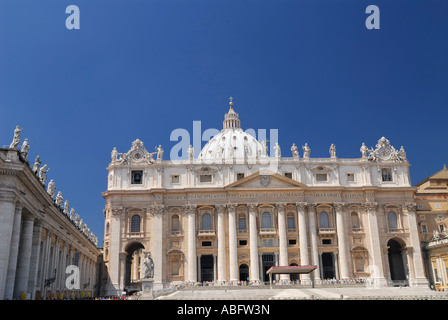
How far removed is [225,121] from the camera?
126188 mm

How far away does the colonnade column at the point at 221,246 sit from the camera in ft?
222

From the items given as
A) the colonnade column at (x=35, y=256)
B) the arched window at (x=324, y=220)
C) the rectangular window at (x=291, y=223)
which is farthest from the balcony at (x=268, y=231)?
the colonnade column at (x=35, y=256)

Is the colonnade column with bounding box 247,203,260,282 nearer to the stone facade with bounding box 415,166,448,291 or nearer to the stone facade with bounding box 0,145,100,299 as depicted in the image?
the stone facade with bounding box 0,145,100,299

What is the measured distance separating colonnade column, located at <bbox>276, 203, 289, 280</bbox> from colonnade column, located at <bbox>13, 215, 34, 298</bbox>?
41203 mm

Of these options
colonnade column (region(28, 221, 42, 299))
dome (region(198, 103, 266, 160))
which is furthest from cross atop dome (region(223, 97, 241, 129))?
colonnade column (region(28, 221, 42, 299))

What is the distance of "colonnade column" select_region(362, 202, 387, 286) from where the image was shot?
6750cm

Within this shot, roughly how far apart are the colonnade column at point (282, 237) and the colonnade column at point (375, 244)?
42.1 ft

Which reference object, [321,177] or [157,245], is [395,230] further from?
[157,245]

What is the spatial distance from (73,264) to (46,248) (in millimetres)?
18549

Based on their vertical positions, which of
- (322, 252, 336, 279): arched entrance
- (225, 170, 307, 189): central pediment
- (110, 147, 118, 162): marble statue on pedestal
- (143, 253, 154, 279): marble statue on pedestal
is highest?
(110, 147, 118, 162): marble statue on pedestal

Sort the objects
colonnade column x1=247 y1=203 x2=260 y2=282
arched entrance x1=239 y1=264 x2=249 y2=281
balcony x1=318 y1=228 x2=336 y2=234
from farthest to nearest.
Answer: balcony x1=318 y1=228 x2=336 y2=234 → arched entrance x1=239 y1=264 x2=249 y2=281 → colonnade column x1=247 y1=203 x2=260 y2=282
